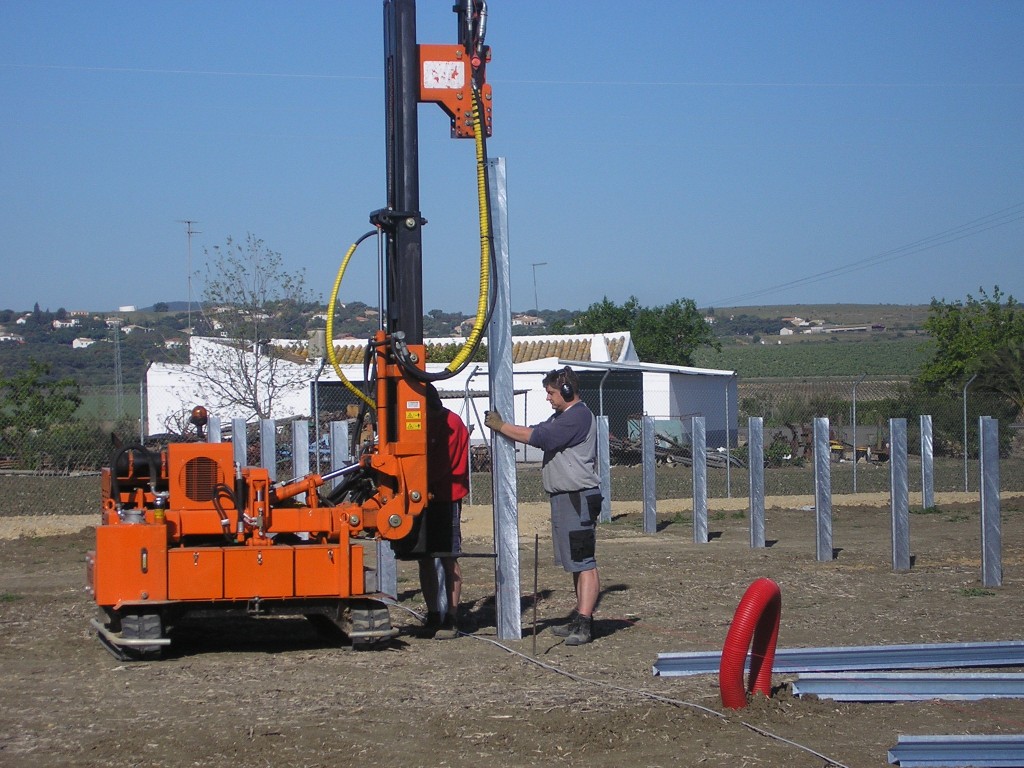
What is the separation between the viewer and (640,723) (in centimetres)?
617

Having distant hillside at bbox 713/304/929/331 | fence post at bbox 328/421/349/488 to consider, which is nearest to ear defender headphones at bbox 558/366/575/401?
fence post at bbox 328/421/349/488

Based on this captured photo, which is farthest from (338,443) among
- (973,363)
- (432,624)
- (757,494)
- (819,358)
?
(819,358)

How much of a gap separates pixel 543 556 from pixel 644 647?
566 centimetres

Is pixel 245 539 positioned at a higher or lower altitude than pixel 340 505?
lower

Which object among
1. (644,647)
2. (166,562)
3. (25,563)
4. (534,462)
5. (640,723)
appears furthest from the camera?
(534,462)

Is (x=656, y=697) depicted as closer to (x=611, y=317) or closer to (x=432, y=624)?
(x=432, y=624)

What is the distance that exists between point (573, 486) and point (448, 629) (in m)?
1.59

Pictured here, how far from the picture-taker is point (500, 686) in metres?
7.12

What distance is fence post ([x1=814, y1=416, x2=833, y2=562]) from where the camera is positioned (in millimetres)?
12812

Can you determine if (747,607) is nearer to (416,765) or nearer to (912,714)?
(912,714)

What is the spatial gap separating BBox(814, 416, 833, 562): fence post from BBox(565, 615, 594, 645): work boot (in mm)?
5255

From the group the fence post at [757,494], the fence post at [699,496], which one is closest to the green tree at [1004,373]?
the fence post at [699,496]

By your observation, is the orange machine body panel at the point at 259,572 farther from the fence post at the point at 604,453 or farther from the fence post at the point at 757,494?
the fence post at the point at 604,453

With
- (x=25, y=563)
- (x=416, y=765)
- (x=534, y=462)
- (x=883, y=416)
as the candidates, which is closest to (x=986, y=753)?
(x=416, y=765)
